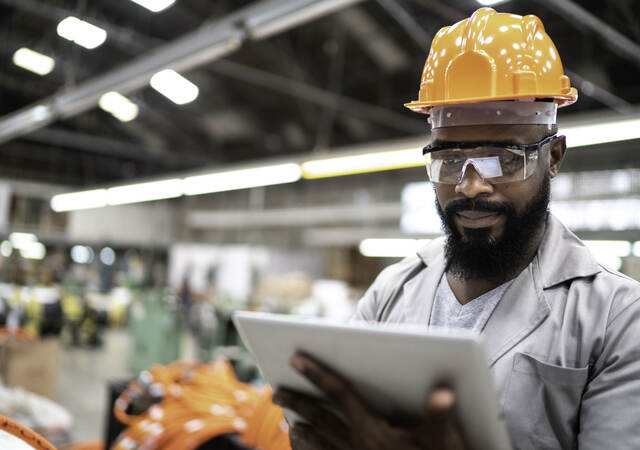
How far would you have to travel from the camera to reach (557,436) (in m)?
1.07

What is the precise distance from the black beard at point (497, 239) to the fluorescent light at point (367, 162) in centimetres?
267

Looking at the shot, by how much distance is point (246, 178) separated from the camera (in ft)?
20.6

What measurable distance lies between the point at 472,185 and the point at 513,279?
25cm

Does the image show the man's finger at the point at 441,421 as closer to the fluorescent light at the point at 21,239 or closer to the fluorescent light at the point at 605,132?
the fluorescent light at the point at 605,132

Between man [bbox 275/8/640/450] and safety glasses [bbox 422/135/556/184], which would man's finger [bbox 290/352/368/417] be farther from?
safety glasses [bbox 422/135/556/184]

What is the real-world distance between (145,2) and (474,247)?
354cm

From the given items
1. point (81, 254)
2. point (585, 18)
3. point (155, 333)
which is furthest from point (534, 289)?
point (81, 254)

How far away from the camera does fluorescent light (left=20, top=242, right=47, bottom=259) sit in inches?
635

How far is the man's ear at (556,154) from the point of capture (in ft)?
4.33

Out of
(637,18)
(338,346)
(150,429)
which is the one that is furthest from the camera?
(637,18)

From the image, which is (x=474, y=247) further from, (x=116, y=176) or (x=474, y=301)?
(x=116, y=176)

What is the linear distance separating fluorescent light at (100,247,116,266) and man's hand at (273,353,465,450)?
16.9 meters

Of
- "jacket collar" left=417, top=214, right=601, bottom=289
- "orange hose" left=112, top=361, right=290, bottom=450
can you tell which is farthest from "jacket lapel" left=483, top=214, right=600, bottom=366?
"orange hose" left=112, top=361, right=290, bottom=450

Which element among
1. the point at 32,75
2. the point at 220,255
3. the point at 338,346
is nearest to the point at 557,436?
the point at 338,346
